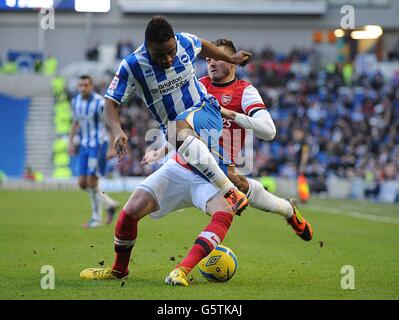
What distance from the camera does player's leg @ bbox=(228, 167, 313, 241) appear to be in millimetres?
8703

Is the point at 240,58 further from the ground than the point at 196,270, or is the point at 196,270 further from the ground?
the point at 240,58

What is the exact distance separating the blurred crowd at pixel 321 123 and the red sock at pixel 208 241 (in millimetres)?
20189

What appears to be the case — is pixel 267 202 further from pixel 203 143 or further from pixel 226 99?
pixel 203 143

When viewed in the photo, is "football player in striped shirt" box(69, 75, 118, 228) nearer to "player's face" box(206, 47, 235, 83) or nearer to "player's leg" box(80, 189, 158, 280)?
"player's face" box(206, 47, 235, 83)

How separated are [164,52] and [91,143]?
310 inches

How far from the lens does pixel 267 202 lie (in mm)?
8883

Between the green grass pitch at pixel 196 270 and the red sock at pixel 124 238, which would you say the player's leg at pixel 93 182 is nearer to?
the green grass pitch at pixel 196 270

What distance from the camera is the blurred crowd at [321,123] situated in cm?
2964

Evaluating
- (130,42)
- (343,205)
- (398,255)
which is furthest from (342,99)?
(398,255)

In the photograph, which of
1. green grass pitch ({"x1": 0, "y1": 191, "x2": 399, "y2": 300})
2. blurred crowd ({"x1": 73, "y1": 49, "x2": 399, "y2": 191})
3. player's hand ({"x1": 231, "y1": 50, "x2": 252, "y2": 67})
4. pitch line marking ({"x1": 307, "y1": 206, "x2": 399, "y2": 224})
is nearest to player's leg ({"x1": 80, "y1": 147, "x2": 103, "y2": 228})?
green grass pitch ({"x1": 0, "y1": 191, "x2": 399, "y2": 300})

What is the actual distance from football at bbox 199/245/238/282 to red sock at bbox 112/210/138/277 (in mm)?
684

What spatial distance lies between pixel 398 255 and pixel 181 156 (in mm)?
4150

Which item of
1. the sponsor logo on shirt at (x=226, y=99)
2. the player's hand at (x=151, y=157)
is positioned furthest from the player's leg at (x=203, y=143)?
the sponsor logo on shirt at (x=226, y=99)

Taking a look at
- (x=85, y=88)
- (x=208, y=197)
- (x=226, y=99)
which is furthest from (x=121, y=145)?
(x=85, y=88)
